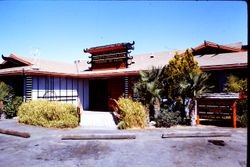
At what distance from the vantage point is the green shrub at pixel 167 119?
41.7 ft

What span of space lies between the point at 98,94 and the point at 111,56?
3447 mm

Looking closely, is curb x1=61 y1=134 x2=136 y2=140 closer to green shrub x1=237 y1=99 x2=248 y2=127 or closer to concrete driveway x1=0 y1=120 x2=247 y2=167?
concrete driveway x1=0 y1=120 x2=247 y2=167

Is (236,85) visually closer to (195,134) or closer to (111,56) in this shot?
(195,134)

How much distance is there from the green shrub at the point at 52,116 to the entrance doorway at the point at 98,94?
322 inches

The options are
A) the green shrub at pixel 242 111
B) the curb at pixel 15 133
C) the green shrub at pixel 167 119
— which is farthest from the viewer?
the green shrub at pixel 167 119

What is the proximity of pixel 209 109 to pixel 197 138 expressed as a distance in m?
2.90

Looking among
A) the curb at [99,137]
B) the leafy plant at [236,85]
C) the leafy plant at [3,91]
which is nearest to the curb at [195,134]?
the curb at [99,137]

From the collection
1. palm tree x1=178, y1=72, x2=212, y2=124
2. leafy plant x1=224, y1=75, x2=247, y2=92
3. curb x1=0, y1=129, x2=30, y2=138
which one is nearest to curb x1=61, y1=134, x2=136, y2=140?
curb x1=0, y1=129, x2=30, y2=138

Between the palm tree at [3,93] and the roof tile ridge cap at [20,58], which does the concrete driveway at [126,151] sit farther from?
the roof tile ridge cap at [20,58]

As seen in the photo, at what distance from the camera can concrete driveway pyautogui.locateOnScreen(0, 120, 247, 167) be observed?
23.9 ft

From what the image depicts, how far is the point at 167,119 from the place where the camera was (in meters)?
12.7

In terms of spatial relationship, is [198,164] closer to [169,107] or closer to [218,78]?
[169,107]

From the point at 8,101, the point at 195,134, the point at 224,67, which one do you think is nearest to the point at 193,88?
the point at 195,134

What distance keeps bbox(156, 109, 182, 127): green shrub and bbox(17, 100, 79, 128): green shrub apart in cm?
422
